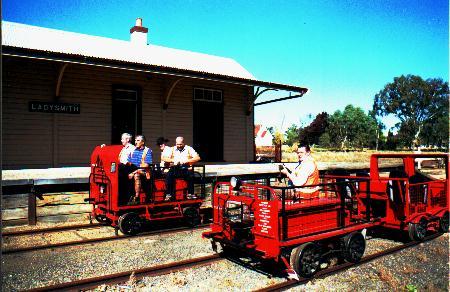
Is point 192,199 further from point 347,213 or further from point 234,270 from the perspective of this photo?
point 347,213

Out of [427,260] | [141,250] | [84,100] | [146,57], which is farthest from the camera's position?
[146,57]

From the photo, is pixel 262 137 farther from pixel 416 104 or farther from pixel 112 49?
pixel 112 49

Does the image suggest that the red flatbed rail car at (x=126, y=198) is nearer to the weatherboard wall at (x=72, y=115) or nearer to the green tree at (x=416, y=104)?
the weatherboard wall at (x=72, y=115)

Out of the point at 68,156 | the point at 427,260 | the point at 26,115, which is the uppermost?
the point at 26,115

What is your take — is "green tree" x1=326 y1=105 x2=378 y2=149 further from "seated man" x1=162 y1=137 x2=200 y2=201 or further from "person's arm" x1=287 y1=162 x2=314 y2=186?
"person's arm" x1=287 y1=162 x2=314 y2=186

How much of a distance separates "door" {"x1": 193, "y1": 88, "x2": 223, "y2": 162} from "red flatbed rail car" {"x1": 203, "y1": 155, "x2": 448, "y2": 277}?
760cm

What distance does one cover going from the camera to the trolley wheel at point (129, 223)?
23.2ft

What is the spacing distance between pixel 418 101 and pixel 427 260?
79.3 metres

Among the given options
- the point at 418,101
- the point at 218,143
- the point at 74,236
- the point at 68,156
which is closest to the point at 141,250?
the point at 74,236

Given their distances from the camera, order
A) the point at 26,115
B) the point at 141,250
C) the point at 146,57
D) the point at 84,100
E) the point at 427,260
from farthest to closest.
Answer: the point at 146,57 < the point at 84,100 < the point at 26,115 < the point at 141,250 < the point at 427,260

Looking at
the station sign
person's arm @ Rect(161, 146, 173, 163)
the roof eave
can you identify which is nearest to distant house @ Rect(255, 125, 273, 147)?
the roof eave

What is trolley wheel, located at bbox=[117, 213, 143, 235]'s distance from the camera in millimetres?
7080

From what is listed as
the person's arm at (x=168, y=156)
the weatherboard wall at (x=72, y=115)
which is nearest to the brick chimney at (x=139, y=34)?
the weatherboard wall at (x=72, y=115)

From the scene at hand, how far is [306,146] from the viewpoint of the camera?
600 cm
